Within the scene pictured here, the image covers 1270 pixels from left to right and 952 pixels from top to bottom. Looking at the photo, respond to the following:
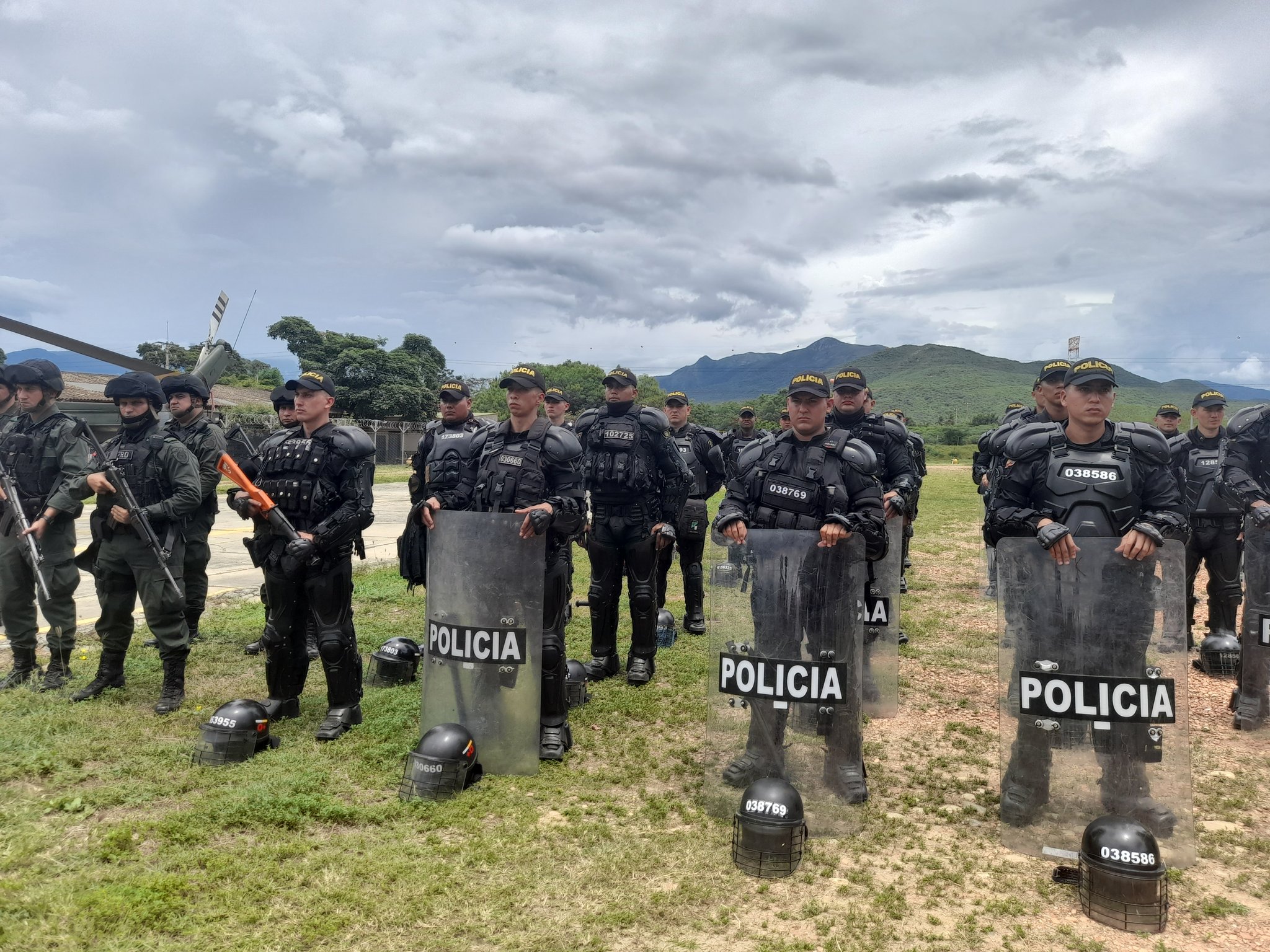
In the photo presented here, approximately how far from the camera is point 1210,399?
25.2ft

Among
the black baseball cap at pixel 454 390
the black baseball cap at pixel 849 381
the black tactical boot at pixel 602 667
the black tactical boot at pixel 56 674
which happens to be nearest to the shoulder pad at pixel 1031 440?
the black baseball cap at pixel 849 381

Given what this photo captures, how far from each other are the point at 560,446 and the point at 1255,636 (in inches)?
196

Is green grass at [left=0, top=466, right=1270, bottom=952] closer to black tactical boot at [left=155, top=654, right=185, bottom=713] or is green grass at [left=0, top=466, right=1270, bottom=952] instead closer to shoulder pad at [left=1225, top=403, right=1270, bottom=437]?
black tactical boot at [left=155, top=654, right=185, bottom=713]

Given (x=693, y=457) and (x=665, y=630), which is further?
(x=693, y=457)

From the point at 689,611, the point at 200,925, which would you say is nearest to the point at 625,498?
the point at 689,611

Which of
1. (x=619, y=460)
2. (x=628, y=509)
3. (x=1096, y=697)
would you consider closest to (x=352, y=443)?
(x=619, y=460)

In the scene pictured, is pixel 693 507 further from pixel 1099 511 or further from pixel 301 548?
pixel 1099 511

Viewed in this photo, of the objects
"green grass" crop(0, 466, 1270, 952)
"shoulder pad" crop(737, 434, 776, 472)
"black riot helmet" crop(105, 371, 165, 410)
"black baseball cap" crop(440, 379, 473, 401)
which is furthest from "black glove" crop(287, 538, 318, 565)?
"black baseball cap" crop(440, 379, 473, 401)

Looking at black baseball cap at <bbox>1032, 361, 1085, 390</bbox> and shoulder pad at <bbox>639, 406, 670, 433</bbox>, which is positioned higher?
black baseball cap at <bbox>1032, 361, 1085, 390</bbox>

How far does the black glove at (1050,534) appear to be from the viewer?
12.2ft

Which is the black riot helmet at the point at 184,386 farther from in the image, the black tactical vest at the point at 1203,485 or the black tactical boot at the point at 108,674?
the black tactical vest at the point at 1203,485

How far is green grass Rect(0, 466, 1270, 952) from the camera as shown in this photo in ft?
10.2

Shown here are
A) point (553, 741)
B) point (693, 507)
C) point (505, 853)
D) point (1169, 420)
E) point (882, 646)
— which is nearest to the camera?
point (505, 853)

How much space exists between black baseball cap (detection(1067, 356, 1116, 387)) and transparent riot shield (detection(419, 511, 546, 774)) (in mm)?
3081
